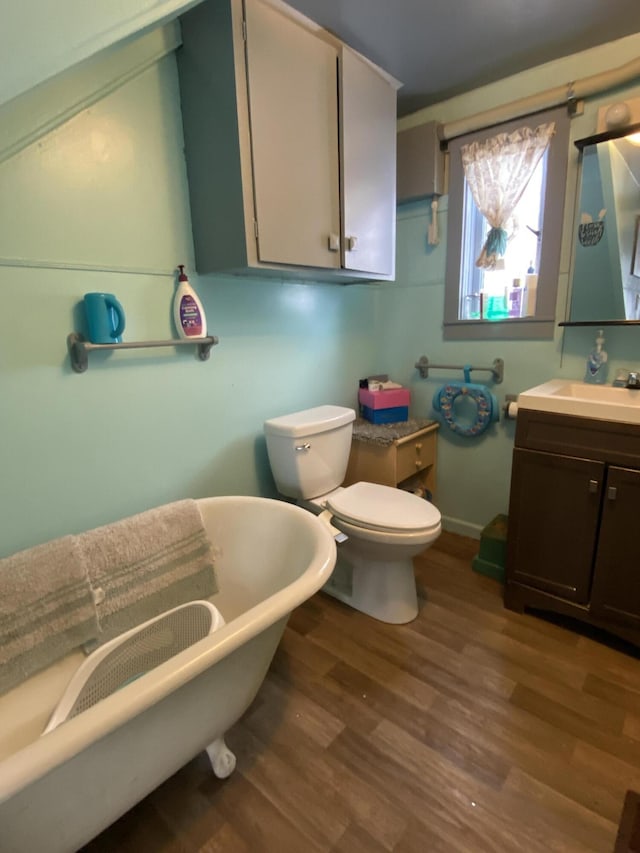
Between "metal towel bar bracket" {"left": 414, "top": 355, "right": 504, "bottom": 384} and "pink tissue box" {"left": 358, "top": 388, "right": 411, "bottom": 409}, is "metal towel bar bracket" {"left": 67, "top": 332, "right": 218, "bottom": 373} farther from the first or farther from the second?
"metal towel bar bracket" {"left": 414, "top": 355, "right": 504, "bottom": 384}

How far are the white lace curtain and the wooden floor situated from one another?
1.79 m

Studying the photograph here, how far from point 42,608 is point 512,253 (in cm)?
242

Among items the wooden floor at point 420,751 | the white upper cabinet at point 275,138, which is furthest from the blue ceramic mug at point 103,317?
the wooden floor at point 420,751

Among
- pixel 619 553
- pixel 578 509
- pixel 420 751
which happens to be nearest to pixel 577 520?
pixel 578 509

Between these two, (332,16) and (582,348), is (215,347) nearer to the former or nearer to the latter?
(332,16)

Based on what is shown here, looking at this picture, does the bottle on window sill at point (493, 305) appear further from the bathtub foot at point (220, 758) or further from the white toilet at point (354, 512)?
the bathtub foot at point (220, 758)

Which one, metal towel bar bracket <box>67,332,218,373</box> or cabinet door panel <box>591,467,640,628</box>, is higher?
metal towel bar bracket <box>67,332,218,373</box>

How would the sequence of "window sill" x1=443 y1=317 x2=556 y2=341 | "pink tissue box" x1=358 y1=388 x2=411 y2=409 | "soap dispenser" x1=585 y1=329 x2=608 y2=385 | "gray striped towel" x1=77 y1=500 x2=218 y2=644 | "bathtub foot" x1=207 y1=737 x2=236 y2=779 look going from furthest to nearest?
"pink tissue box" x1=358 y1=388 x2=411 y2=409 → "window sill" x1=443 y1=317 x2=556 y2=341 → "soap dispenser" x1=585 y1=329 x2=608 y2=385 → "gray striped towel" x1=77 y1=500 x2=218 y2=644 → "bathtub foot" x1=207 y1=737 x2=236 y2=779

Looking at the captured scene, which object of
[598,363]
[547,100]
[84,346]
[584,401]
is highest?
[547,100]

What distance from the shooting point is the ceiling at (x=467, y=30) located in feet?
4.91

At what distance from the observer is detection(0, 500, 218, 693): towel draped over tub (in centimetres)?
120

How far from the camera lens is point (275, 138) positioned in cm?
148

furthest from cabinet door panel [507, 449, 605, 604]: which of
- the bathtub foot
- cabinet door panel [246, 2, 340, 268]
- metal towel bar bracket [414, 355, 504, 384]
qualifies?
the bathtub foot

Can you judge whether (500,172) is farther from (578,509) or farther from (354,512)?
(354,512)
